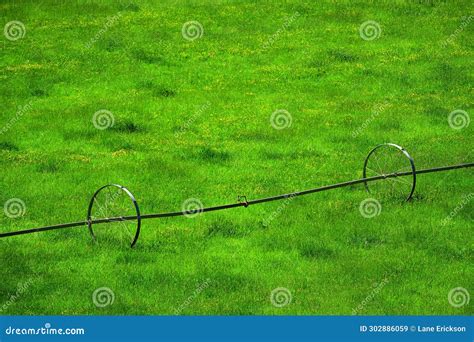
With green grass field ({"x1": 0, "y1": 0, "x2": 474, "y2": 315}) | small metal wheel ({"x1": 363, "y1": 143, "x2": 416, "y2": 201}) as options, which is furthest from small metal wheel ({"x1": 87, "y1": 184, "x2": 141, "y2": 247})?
small metal wheel ({"x1": 363, "y1": 143, "x2": 416, "y2": 201})

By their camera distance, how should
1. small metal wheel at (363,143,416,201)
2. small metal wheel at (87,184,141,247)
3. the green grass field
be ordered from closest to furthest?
the green grass field → small metal wheel at (87,184,141,247) → small metal wheel at (363,143,416,201)

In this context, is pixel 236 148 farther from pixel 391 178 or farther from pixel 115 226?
pixel 115 226

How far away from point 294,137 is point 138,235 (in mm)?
7053

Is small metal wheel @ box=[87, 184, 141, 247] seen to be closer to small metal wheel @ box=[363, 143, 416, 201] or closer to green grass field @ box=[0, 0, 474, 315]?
green grass field @ box=[0, 0, 474, 315]

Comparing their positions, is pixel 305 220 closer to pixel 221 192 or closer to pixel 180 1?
pixel 221 192

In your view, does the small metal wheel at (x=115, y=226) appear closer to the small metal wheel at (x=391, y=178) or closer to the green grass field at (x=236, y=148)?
the green grass field at (x=236, y=148)

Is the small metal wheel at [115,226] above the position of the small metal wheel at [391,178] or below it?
below

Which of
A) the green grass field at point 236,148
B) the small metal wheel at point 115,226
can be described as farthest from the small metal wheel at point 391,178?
the small metal wheel at point 115,226

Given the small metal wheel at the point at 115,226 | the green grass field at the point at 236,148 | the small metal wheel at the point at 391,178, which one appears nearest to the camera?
the green grass field at the point at 236,148

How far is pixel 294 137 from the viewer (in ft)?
82.6

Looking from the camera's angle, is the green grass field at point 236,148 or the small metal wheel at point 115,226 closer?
the green grass field at point 236,148

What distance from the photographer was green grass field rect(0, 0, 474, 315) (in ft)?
59.1

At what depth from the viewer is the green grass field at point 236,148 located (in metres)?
18.0

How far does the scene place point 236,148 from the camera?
80.4ft
